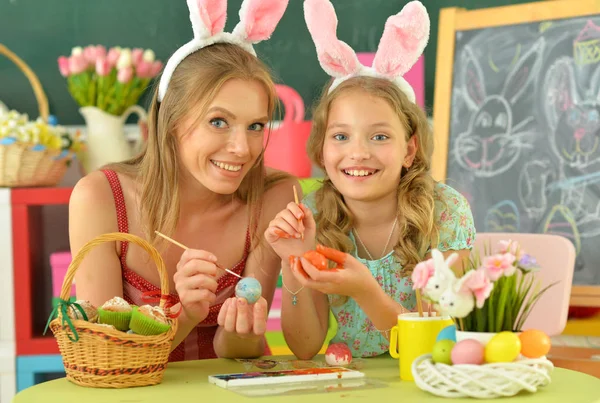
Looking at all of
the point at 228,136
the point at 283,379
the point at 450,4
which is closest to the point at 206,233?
the point at 228,136

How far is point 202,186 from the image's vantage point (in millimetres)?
1920

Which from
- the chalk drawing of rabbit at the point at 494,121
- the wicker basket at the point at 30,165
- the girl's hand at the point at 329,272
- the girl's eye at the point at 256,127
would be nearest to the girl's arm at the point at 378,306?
the girl's hand at the point at 329,272

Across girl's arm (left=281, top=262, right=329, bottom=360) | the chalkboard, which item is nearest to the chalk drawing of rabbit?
the chalkboard

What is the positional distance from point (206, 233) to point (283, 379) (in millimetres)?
649

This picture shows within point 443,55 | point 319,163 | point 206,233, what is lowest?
point 206,233

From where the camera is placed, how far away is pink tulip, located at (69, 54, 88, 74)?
2.97 metres

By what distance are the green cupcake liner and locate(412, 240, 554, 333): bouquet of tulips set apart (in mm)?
473

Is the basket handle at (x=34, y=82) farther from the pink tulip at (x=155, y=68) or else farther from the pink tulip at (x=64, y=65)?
the pink tulip at (x=155, y=68)

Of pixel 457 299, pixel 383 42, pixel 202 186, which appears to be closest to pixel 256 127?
pixel 202 186

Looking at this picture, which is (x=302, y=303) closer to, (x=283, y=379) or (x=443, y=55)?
(x=283, y=379)

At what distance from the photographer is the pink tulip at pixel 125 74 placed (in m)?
2.97

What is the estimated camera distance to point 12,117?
2777 mm

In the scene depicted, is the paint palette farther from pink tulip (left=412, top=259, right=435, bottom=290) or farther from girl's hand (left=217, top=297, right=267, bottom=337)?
pink tulip (left=412, top=259, right=435, bottom=290)

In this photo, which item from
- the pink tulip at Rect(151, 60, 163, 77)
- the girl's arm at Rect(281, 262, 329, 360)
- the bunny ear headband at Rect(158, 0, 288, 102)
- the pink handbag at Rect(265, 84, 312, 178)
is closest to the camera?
the girl's arm at Rect(281, 262, 329, 360)
